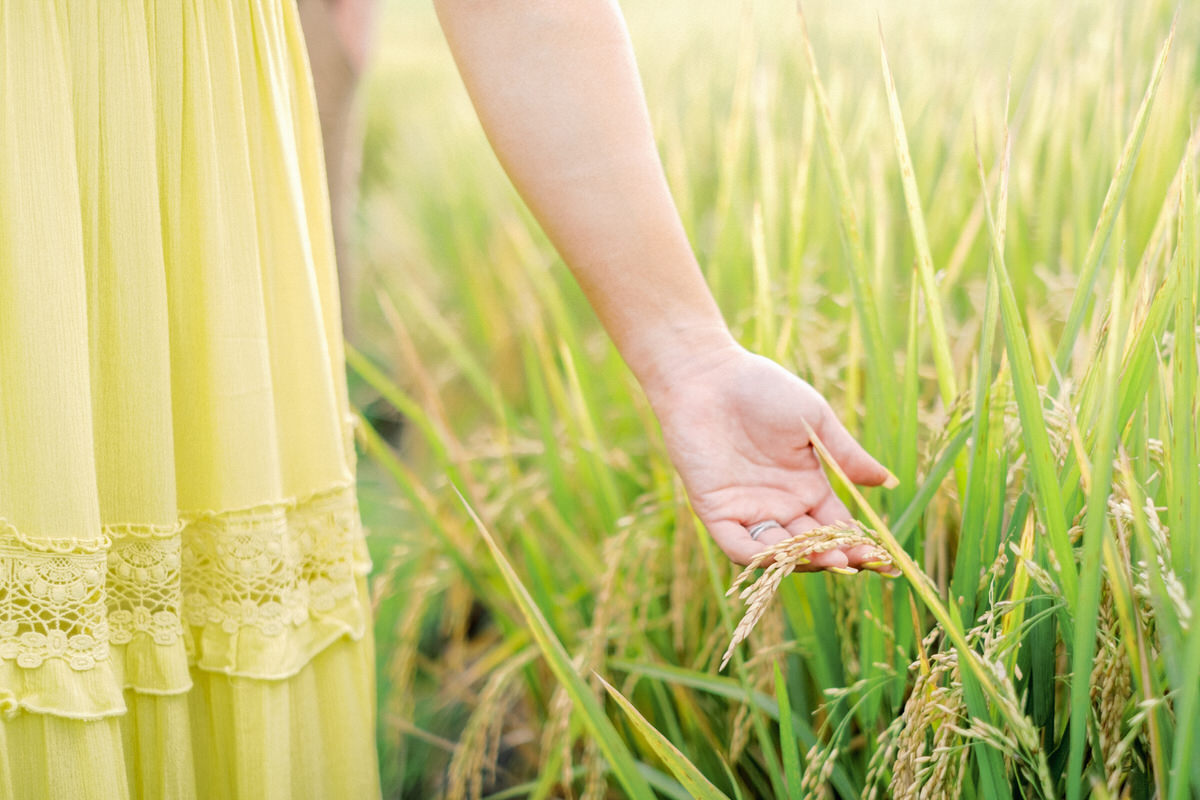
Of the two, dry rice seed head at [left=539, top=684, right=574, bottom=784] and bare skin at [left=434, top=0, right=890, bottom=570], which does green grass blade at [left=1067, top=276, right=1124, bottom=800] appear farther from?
dry rice seed head at [left=539, top=684, right=574, bottom=784]

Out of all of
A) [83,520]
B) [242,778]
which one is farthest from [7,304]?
[242,778]

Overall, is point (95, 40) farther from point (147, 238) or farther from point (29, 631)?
point (29, 631)

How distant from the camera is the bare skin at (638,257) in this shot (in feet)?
2.74

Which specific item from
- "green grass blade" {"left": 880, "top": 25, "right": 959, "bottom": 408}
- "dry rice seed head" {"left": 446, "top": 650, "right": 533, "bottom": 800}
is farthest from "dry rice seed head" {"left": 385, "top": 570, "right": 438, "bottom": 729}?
"green grass blade" {"left": 880, "top": 25, "right": 959, "bottom": 408}

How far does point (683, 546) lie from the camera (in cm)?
135

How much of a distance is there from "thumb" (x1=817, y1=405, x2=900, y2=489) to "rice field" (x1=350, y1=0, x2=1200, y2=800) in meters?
0.09

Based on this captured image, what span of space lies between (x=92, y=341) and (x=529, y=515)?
108 centimetres

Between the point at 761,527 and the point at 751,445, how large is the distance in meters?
0.08

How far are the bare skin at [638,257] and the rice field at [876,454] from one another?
0.36 ft

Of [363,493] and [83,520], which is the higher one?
[83,520]

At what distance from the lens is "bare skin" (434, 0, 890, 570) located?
0.84m

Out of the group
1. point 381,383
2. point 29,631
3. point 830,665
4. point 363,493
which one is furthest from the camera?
point 363,493

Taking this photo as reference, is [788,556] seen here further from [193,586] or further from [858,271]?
[193,586]

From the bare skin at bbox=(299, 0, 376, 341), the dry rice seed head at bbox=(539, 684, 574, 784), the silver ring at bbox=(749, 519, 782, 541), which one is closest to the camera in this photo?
the silver ring at bbox=(749, 519, 782, 541)
